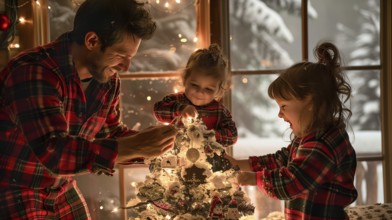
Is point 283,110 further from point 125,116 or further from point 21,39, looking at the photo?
point 21,39

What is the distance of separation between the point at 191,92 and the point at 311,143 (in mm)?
641

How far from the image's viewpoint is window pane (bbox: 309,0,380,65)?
8.63 feet

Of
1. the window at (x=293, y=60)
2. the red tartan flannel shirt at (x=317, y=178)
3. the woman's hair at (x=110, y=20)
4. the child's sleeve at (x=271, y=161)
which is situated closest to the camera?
the woman's hair at (x=110, y=20)

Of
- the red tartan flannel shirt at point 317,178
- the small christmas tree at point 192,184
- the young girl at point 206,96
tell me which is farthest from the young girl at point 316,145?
the young girl at point 206,96

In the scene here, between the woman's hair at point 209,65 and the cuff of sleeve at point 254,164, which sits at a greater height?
the woman's hair at point 209,65

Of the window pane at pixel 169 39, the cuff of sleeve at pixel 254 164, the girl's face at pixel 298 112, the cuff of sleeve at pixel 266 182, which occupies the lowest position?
the cuff of sleeve at pixel 266 182

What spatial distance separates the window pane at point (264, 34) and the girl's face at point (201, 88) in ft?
1.78

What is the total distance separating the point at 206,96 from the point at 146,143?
72 cm

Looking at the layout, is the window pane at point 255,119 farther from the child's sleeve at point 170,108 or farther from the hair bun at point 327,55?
the hair bun at point 327,55

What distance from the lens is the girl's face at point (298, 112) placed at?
5.75 feet

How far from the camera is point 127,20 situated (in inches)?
56.8

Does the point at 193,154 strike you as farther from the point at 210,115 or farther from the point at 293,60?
the point at 293,60

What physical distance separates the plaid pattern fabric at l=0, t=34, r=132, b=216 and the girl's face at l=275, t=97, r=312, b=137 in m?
0.72

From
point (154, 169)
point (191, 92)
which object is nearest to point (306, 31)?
point (191, 92)
